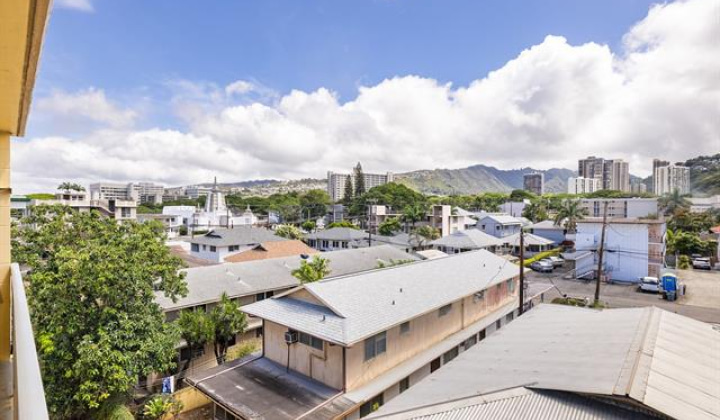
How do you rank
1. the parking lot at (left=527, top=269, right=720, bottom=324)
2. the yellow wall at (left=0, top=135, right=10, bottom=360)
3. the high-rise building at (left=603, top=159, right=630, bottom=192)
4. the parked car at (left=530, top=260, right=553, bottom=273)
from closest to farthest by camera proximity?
1. the yellow wall at (left=0, top=135, right=10, bottom=360)
2. the parking lot at (left=527, top=269, right=720, bottom=324)
3. the parked car at (left=530, top=260, right=553, bottom=273)
4. the high-rise building at (left=603, top=159, right=630, bottom=192)

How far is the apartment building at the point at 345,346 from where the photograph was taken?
1048cm

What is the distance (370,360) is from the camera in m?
11.8

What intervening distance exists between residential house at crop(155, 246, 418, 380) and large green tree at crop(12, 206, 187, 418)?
3.31 metres

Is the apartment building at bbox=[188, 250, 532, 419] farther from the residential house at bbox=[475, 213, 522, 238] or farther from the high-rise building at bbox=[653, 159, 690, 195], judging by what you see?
the high-rise building at bbox=[653, 159, 690, 195]

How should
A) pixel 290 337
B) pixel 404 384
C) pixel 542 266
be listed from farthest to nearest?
pixel 542 266, pixel 404 384, pixel 290 337

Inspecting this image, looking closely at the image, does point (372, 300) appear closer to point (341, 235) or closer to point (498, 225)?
point (341, 235)

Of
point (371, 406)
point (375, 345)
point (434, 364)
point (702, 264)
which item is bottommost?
point (371, 406)

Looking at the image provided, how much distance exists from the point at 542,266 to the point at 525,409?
3203 cm

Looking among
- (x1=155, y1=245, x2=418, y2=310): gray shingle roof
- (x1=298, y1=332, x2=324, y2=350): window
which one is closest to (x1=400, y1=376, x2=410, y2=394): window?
(x1=298, y1=332, x2=324, y2=350): window

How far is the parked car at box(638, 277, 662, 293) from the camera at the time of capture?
26.6 metres

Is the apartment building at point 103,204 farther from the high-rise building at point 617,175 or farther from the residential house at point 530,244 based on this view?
the high-rise building at point 617,175

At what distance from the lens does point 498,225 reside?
51.5 m

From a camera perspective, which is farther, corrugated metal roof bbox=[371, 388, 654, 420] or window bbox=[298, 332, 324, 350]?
window bbox=[298, 332, 324, 350]

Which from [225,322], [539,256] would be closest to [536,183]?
[539,256]
